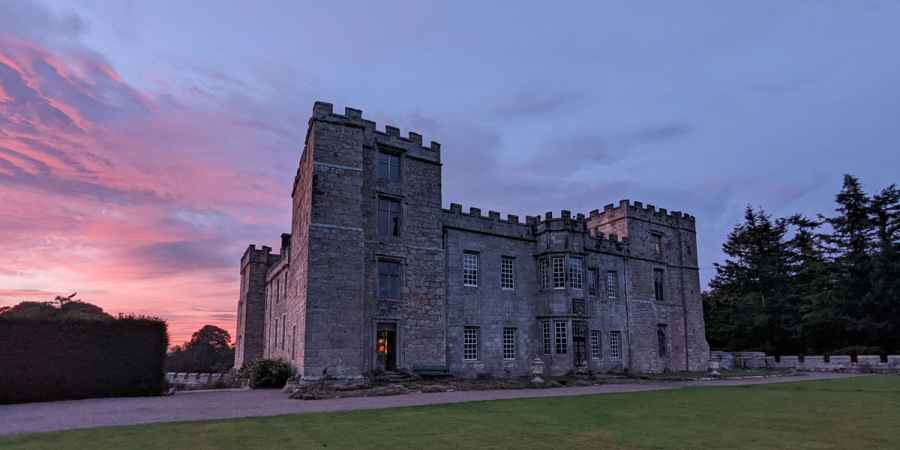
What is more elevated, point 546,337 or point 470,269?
point 470,269

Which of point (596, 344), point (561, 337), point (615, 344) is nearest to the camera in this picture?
point (561, 337)

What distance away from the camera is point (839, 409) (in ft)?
44.0

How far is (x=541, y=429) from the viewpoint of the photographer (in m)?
10.3

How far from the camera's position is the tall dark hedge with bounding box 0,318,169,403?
717 inches

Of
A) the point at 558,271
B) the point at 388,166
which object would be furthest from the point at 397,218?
the point at 558,271

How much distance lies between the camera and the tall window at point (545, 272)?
30031 mm

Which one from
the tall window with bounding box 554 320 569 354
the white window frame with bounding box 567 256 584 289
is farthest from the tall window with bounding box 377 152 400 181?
the tall window with bounding box 554 320 569 354

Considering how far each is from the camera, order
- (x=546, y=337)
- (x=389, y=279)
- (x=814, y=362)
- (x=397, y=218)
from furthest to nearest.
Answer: (x=814, y=362), (x=546, y=337), (x=397, y=218), (x=389, y=279)

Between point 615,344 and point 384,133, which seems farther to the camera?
point 615,344

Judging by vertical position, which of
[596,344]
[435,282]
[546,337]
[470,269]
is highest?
[470,269]

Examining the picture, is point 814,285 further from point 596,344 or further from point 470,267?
point 470,267

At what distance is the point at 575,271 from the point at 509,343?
549 centimetres

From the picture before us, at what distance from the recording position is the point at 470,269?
28.3 m

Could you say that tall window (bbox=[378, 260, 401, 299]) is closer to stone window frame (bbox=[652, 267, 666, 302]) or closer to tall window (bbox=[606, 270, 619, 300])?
tall window (bbox=[606, 270, 619, 300])
